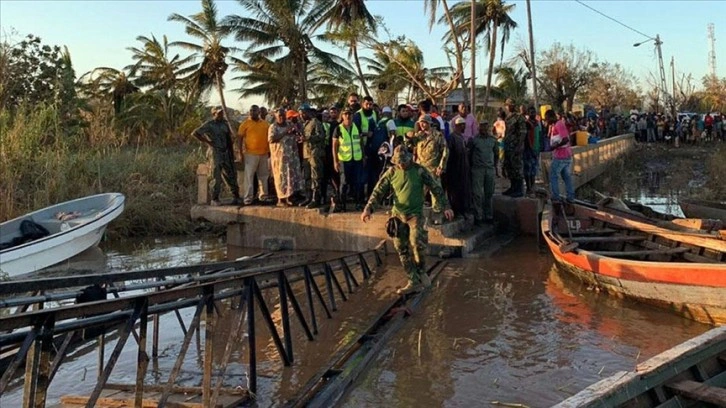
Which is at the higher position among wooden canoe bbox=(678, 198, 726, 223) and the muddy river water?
wooden canoe bbox=(678, 198, 726, 223)

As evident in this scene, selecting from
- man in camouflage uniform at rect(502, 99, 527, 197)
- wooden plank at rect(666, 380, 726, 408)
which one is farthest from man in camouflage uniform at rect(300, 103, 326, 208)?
wooden plank at rect(666, 380, 726, 408)

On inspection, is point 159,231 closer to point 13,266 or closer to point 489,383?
point 13,266

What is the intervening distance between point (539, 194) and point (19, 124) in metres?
11.6

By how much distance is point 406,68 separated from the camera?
29.1m

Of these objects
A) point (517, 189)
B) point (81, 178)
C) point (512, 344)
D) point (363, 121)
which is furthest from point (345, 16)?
point (512, 344)

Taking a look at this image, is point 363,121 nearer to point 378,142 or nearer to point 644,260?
point 378,142

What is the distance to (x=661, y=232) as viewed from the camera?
28.4 feet

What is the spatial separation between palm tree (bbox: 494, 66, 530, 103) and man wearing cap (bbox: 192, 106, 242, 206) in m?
27.8

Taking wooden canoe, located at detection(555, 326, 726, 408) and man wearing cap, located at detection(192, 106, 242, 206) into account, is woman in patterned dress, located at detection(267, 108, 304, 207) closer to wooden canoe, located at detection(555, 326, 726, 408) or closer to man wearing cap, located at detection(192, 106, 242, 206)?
man wearing cap, located at detection(192, 106, 242, 206)

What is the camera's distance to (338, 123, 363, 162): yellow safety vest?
35.9 ft

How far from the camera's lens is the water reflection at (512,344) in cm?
528

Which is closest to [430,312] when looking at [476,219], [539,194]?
[476,219]

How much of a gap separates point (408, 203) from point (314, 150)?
365 centimetres

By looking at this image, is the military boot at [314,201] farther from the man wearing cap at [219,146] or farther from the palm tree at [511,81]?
the palm tree at [511,81]
